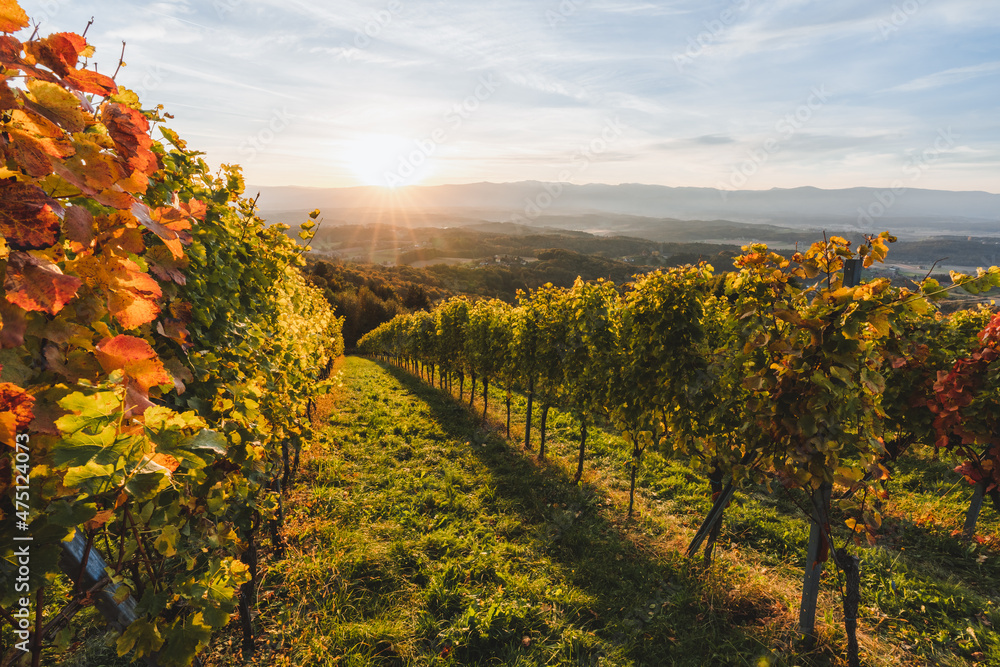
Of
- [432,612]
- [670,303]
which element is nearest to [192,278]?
[432,612]

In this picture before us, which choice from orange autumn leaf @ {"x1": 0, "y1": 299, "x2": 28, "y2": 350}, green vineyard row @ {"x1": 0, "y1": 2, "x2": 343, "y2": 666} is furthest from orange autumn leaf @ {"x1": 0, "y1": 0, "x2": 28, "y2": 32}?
→ orange autumn leaf @ {"x1": 0, "y1": 299, "x2": 28, "y2": 350}

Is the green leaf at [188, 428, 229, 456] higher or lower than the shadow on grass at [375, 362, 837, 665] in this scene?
higher

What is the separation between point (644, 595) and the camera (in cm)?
450

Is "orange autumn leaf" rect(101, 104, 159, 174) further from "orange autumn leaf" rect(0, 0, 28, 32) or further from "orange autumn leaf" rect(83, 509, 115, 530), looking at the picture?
"orange autumn leaf" rect(83, 509, 115, 530)

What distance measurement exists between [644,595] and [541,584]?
1.13 metres

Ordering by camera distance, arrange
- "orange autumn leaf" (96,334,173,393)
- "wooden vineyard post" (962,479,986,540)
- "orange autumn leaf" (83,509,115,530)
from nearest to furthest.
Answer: "orange autumn leaf" (96,334,173,393), "orange autumn leaf" (83,509,115,530), "wooden vineyard post" (962,479,986,540)

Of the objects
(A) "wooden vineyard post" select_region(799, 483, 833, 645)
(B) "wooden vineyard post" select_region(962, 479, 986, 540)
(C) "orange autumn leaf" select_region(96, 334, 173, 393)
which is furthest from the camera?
(B) "wooden vineyard post" select_region(962, 479, 986, 540)

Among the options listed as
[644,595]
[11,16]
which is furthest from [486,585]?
[11,16]

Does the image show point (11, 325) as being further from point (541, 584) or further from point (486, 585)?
point (541, 584)

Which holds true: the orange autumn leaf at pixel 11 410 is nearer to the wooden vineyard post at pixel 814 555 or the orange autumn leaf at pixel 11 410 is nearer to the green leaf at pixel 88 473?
the green leaf at pixel 88 473

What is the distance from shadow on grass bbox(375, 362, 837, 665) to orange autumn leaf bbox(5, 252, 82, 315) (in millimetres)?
4457

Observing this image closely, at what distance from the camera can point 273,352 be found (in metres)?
4.27

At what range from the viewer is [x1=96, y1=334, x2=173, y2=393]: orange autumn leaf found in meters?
1.02

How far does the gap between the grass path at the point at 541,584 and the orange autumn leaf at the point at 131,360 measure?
3586 mm
